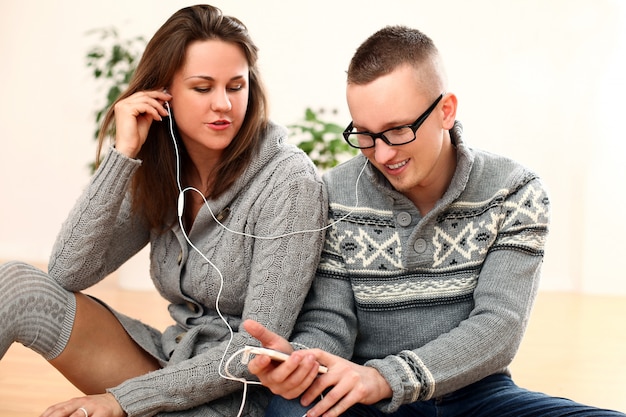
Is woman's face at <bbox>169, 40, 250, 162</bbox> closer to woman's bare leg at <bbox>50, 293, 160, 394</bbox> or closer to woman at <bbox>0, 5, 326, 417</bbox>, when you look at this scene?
woman at <bbox>0, 5, 326, 417</bbox>

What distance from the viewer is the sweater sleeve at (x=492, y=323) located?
1.66m

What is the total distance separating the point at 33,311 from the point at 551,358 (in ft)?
7.31

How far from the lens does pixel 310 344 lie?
6.10ft

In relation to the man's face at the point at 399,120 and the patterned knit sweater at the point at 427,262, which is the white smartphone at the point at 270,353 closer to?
the patterned knit sweater at the point at 427,262

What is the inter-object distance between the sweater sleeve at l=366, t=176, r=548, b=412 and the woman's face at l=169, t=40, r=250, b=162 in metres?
0.65

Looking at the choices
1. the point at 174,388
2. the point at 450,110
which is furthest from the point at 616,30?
the point at 174,388

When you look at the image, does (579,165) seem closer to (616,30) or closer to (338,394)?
(616,30)

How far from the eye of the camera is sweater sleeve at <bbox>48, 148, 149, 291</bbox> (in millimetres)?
2018

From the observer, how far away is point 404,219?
191 centimetres

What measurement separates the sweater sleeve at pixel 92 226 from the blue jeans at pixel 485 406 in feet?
1.99

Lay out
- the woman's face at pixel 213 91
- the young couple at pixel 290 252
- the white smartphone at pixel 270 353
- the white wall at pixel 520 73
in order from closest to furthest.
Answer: the white smartphone at pixel 270 353, the young couple at pixel 290 252, the woman's face at pixel 213 91, the white wall at pixel 520 73

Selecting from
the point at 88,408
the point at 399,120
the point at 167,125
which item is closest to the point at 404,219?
the point at 399,120

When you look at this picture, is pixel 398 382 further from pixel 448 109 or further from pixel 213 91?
pixel 213 91

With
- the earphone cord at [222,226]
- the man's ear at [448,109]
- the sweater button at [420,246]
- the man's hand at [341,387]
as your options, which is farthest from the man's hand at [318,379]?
the man's ear at [448,109]
